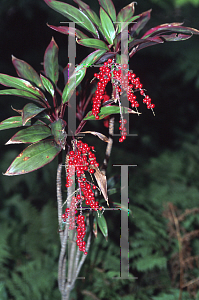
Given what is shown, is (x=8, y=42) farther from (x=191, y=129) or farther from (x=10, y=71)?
(x=191, y=129)

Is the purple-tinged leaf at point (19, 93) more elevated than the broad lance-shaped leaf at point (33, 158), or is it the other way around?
the purple-tinged leaf at point (19, 93)

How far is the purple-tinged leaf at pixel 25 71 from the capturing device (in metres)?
0.62

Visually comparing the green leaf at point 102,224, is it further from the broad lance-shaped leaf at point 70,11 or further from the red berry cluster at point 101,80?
the broad lance-shaped leaf at point 70,11

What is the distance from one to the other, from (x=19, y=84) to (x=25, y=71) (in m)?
0.06

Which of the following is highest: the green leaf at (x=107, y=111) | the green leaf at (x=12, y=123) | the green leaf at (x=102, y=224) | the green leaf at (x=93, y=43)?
the green leaf at (x=93, y=43)

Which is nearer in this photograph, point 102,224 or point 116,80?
point 116,80

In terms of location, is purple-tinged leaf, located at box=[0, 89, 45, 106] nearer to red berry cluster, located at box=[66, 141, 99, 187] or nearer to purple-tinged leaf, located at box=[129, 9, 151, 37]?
red berry cluster, located at box=[66, 141, 99, 187]

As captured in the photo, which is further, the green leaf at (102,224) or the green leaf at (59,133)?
the green leaf at (102,224)

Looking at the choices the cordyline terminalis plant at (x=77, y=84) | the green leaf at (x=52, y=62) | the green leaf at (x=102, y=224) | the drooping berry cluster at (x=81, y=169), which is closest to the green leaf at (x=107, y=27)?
the cordyline terminalis plant at (x=77, y=84)

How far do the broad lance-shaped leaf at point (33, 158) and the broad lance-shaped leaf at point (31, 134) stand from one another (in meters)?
0.01

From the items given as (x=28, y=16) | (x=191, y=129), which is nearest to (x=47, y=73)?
(x=28, y=16)

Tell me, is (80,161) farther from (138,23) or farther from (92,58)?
(138,23)

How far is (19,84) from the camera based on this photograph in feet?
1.91

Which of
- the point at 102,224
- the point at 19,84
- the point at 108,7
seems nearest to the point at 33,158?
the point at 19,84
